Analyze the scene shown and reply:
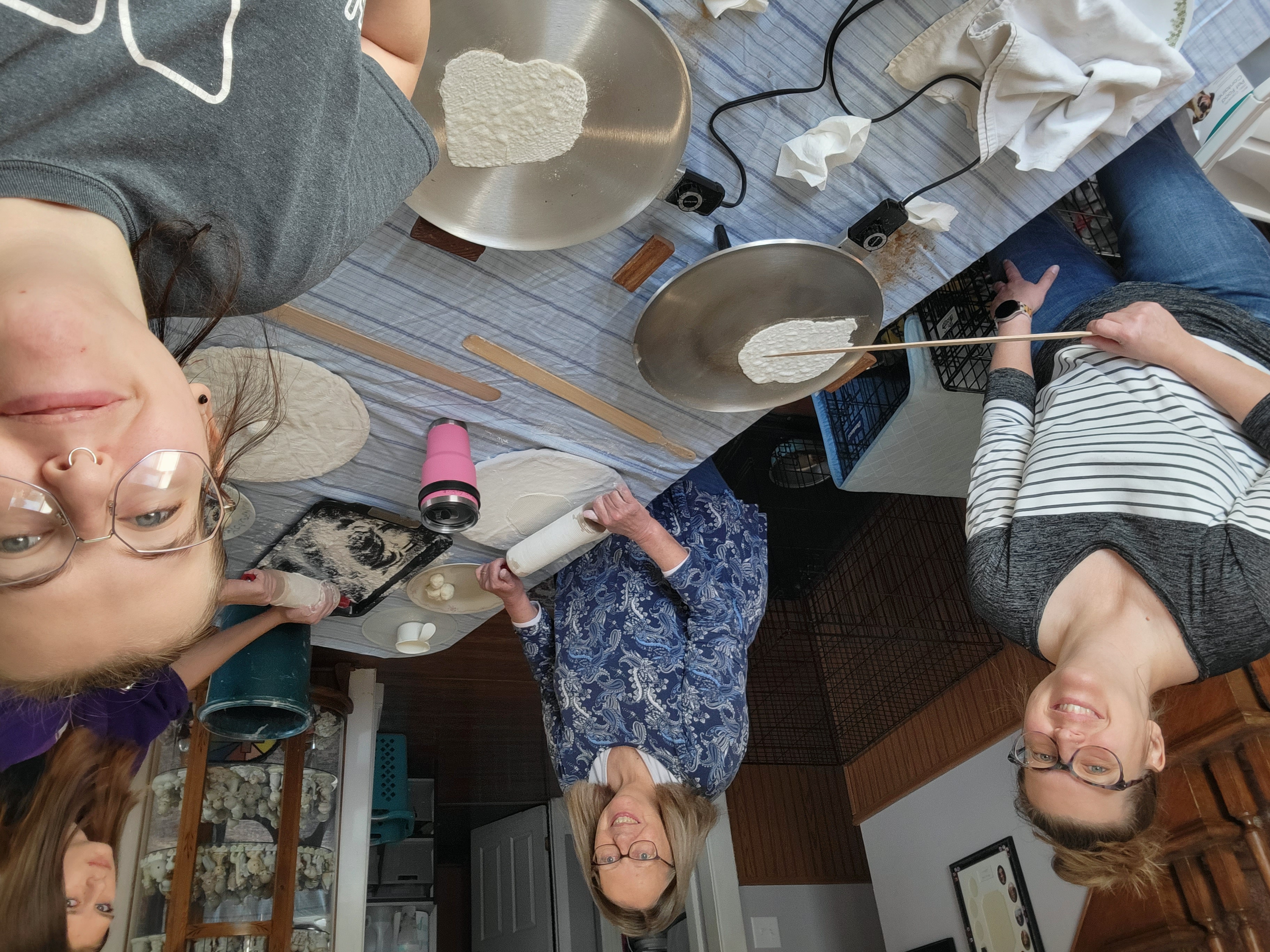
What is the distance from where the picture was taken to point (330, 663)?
3.01 meters

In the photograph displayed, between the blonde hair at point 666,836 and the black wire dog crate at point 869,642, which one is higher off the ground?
the black wire dog crate at point 869,642

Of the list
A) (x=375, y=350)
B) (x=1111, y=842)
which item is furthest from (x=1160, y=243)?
(x=375, y=350)

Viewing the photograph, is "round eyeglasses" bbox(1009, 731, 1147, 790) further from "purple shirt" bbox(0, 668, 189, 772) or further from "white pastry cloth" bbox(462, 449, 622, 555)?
"purple shirt" bbox(0, 668, 189, 772)

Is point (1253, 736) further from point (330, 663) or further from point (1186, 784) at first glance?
point (330, 663)

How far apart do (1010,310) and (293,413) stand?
48.7 inches

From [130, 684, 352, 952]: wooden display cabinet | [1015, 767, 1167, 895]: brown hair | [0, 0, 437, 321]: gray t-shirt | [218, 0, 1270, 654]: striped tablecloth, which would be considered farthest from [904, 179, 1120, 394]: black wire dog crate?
[130, 684, 352, 952]: wooden display cabinet

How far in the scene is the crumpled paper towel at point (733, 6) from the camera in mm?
1100

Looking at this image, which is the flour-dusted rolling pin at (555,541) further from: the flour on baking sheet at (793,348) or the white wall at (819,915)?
the white wall at (819,915)

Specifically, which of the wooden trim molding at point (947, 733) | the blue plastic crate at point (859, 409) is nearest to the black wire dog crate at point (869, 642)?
the wooden trim molding at point (947, 733)

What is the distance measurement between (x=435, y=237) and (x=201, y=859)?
5.87 ft

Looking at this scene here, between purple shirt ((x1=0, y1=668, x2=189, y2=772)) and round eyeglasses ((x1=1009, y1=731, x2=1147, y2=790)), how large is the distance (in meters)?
1.18

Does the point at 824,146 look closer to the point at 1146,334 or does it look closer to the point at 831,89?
the point at 831,89

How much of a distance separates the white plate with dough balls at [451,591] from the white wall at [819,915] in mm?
1782

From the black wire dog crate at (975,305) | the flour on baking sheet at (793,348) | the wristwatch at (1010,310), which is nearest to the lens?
the flour on baking sheet at (793,348)
